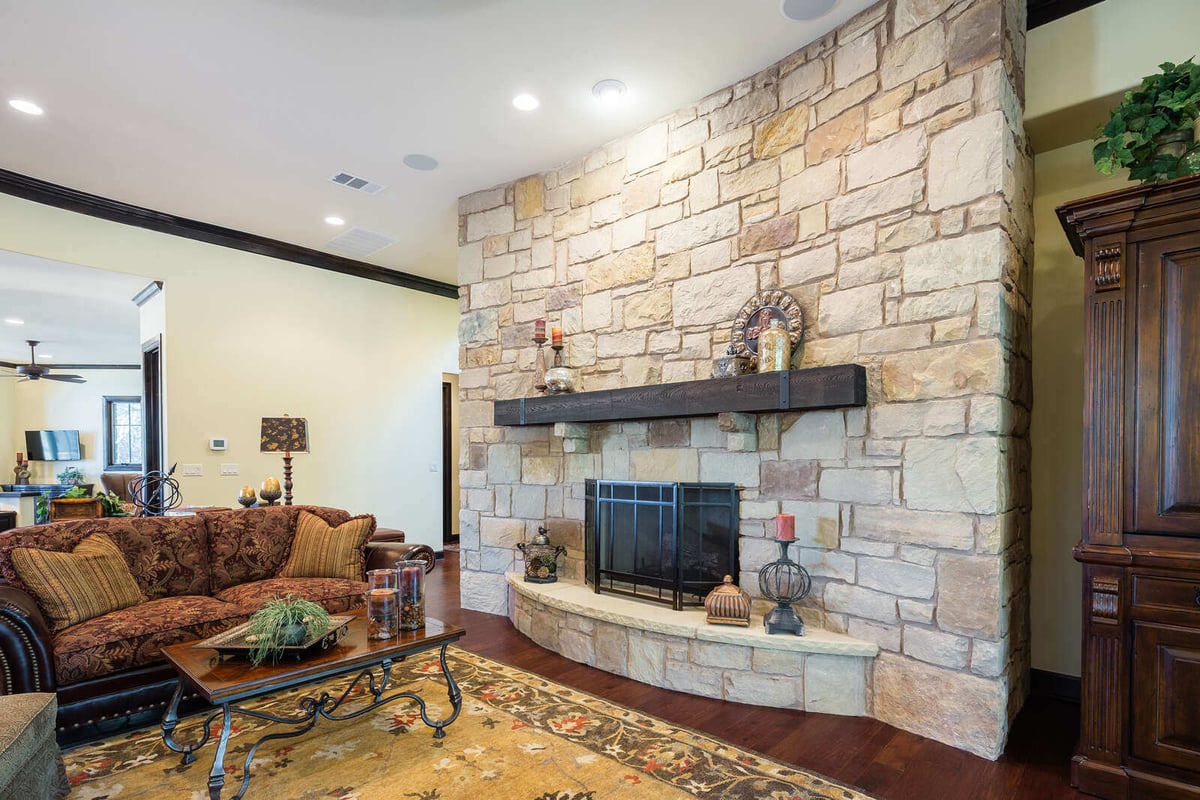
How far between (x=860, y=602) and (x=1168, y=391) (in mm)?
1416

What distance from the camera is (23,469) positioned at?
9789 mm

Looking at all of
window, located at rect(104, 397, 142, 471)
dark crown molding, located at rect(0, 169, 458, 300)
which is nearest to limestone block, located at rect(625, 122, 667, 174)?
dark crown molding, located at rect(0, 169, 458, 300)

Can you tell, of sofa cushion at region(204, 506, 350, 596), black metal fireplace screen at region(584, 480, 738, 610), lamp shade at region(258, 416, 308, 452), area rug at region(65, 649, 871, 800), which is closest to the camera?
area rug at region(65, 649, 871, 800)

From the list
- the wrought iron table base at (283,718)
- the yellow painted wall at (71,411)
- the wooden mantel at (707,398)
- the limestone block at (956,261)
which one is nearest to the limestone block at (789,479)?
the wooden mantel at (707,398)

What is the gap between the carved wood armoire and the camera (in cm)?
204

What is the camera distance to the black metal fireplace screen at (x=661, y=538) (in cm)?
333

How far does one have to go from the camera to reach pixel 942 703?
2.50 metres

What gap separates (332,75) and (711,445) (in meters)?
2.88

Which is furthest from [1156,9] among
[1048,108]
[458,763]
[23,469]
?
[23,469]

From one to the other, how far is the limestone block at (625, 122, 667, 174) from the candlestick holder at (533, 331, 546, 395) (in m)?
1.24

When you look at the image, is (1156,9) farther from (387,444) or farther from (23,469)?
(23,469)

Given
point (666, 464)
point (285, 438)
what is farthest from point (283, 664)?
point (285, 438)

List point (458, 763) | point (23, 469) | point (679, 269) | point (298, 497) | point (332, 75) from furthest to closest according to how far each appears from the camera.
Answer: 1. point (23, 469)
2. point (298, 497)
3. point (679, 269)
4. point (332, 75)
5. point (458, 763)

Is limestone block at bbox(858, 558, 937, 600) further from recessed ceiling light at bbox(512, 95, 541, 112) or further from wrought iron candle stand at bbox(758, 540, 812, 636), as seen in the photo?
recessed ceiling light at bbox(512, 95, 541, 112)
